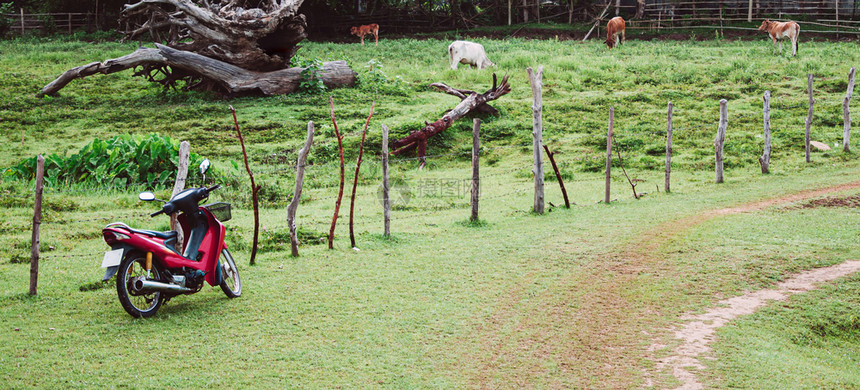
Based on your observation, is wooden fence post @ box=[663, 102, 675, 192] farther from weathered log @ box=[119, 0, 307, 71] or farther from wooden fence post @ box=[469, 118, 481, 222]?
weathered log @ box=[119, 0, 307, 71]

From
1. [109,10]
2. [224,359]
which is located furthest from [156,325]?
[109,10]

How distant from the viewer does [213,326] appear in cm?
625

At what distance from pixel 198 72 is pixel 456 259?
Answer: 12.2 metres

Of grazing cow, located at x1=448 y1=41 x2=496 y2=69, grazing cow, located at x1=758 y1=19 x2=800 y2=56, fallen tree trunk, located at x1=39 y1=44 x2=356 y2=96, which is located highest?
grazing cow, located at x1=758 y1=19 x2=800 y2=56

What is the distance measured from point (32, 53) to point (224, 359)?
21.9 m

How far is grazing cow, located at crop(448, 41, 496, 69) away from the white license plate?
57.0 feet

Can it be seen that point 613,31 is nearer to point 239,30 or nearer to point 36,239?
point 239,30

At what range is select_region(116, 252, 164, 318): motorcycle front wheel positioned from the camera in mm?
6078

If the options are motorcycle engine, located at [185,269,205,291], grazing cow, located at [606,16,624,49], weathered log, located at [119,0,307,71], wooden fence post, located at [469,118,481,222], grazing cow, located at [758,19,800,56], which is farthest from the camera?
grazing cow, located at [606,16,624,49]

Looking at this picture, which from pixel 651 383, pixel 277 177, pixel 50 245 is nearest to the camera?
pixel 651 383

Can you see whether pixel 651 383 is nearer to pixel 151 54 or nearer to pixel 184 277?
pixel 184 277

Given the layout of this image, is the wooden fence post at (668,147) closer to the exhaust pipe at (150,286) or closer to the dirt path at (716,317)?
the dirt path at (716,317)

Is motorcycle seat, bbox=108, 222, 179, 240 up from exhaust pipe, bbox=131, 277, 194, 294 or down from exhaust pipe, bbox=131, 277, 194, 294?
up

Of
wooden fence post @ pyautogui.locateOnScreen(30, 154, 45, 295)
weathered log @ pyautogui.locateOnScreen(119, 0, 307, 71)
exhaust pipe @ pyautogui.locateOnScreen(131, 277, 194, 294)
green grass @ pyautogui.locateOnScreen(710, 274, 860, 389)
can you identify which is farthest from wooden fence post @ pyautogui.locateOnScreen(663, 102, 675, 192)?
weathered log @ pyautogui.locateOnScreen(119, 0, 307, 71)
